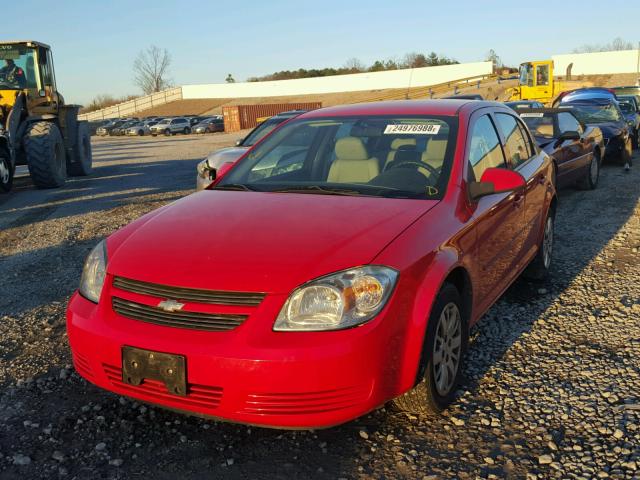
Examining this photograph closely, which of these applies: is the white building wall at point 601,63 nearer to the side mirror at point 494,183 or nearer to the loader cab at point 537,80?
the loader cab at point 537,80

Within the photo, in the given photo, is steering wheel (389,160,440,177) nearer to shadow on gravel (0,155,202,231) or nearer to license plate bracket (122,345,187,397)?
license plate bracket (122,345,187,397)

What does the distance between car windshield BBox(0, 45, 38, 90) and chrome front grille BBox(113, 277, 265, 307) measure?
40.0ft

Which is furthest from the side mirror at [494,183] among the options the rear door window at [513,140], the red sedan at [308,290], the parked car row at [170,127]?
the parked car row at [170,127]

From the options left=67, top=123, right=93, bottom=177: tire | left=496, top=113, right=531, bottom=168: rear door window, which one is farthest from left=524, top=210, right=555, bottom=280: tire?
left=67, top=123, right=93, bottom=177: tire

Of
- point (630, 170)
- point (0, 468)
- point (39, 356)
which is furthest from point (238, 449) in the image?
point (630, 170)

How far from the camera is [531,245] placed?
15.8 feet

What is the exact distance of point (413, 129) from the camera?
395 centimetres

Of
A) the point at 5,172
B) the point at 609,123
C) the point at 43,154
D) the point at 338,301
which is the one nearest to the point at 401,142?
the point at 338,301

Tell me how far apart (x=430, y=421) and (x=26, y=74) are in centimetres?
1306

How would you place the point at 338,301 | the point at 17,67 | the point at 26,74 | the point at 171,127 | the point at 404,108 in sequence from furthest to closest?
the point at 171,127 → the point at 26,74 → the point at 17,67 → the point at 404,108 → the point at 338,301

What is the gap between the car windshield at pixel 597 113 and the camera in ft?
44.0

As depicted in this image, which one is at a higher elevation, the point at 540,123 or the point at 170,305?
the point at 540,123

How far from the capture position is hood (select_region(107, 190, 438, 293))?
2.65 meters

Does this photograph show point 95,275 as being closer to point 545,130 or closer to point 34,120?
point 545,130
